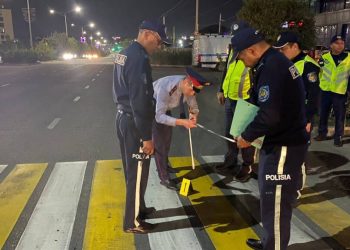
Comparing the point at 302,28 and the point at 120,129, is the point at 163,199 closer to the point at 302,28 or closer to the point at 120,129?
the point at 120,129

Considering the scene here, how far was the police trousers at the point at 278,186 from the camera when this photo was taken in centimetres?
314

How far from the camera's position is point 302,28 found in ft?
45.2

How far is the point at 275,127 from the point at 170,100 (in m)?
2.06

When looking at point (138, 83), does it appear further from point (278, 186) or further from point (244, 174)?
point (244, 174)

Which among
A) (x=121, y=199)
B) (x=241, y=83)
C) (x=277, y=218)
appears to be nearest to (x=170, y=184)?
(x=121, y=199)

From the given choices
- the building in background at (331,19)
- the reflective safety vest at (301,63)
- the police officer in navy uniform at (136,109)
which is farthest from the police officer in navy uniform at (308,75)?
the building in background at (331,19)

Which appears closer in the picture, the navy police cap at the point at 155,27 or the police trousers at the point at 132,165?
the navy police cap at the point at 155,27

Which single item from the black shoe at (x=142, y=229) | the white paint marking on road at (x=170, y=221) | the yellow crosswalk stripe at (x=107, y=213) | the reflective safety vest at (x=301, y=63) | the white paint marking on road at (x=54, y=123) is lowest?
the white paint marking on road at (x=54, y=123)

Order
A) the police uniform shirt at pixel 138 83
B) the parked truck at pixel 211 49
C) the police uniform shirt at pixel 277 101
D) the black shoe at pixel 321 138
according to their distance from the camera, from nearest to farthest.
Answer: the police uniform shirt at pixel 277 101 → the police uniform shirt at pixel 138 83 → the black shoe at pixel 321 138 → the parked truck at pixel 211 49

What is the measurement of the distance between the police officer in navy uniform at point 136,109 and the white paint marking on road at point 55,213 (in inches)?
26.5

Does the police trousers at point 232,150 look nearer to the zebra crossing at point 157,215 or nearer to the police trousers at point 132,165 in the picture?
the zebra crossing at point 157,215

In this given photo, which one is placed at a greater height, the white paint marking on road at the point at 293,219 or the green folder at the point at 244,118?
the green folder at the point at 244,118

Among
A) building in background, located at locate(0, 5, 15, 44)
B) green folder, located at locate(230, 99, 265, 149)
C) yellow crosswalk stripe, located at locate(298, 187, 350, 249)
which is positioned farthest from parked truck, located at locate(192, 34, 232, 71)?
building in background, located at locate(0, 5, 15, 44)

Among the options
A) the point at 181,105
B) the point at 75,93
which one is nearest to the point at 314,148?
the point at 181,105
